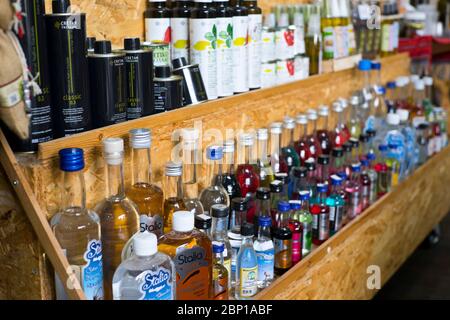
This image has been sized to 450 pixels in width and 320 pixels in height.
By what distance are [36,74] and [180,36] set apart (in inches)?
23.5

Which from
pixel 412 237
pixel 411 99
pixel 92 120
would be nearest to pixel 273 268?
pixel 92 120

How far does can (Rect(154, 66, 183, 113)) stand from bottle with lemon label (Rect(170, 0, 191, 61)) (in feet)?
0.65

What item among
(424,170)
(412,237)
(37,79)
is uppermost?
(37,79)

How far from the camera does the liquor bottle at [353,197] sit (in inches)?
81.7

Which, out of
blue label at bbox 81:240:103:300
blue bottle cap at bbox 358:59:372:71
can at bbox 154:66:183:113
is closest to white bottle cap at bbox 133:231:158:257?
blue label at bbox 81:240:103:300

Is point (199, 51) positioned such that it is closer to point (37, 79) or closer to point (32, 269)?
point (37, 79)

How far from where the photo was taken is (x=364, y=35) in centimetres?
276

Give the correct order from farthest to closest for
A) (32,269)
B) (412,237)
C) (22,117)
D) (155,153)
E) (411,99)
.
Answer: (411,99)
(412,237)
(155,153)
(32,269)
(22,117)

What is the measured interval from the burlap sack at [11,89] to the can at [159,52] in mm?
477

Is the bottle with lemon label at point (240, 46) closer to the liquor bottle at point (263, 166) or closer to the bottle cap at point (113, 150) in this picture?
the liquor bottle at point (263, 166)

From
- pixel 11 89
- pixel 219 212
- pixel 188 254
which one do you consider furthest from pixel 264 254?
pixel 11 89

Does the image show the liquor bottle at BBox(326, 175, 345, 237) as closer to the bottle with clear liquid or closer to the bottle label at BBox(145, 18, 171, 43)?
the bottle label at BBox(145, 18, 171, 43)

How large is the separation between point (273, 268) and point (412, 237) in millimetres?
1446

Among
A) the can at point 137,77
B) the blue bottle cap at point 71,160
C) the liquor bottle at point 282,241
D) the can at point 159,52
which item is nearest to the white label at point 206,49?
the can at point 159,52
